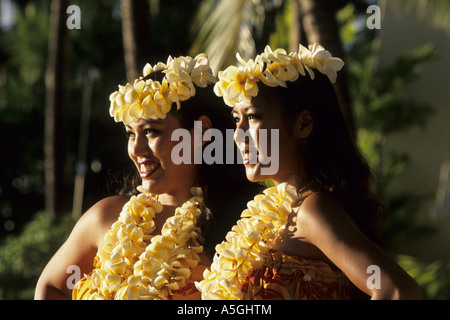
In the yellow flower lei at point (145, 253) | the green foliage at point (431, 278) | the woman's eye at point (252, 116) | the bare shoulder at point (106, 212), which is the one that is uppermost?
the woman's eye at point (252, 116)

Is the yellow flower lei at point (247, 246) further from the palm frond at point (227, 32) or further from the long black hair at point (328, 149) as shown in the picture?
the palm frond at point (227, 32)

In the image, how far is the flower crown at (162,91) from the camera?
2453 mm

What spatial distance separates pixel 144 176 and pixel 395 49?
7976 millimetres

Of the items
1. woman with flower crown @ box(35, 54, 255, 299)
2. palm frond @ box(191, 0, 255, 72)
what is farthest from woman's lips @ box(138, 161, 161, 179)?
palm frond @ box(191, 0, 255, 72)

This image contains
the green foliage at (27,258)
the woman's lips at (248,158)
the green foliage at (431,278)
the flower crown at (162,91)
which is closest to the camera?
the woman's lips at (248,158)

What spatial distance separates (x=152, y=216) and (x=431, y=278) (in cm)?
543

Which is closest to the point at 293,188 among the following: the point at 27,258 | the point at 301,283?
the point at 301,283

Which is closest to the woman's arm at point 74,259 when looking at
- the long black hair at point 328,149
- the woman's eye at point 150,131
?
the woman's eye at point 150,131

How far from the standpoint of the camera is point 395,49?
9.91 m

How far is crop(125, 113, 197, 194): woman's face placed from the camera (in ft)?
8.09

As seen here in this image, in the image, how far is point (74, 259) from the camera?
2.57m

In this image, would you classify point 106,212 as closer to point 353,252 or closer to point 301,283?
point 301,283

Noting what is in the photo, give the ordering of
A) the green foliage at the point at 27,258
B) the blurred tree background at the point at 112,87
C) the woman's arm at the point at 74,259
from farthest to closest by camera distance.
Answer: the green foliage at the point at 27,258, the blurred tree background at the point at 112,87, the woman's arm at the point at 74,259

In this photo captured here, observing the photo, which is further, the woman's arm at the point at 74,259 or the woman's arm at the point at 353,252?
the woman's arm at the point at 74,259
